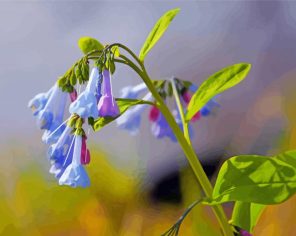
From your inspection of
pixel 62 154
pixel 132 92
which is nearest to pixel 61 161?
pixel 62 154

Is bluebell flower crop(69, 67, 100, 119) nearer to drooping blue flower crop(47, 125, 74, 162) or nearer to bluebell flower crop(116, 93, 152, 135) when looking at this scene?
drooping blue flower crop(47, 125, 74, 162)

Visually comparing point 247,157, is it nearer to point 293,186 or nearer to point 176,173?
point 293,186

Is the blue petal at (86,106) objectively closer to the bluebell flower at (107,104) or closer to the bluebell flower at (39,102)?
the bluebell flower at (107,104)

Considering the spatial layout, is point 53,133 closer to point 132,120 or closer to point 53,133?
point 53,133

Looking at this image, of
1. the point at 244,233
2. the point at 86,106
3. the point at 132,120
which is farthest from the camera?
the point at 132,120

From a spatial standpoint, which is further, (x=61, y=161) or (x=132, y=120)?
(x=132, y=120)

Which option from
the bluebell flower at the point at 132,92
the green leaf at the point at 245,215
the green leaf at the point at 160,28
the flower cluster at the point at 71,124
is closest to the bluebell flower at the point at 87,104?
the flower cluster at the point at 71,124

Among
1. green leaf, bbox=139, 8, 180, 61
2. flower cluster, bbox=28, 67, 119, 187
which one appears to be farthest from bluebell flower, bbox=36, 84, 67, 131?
green leaf, bbox=139, 8, 180, 61
